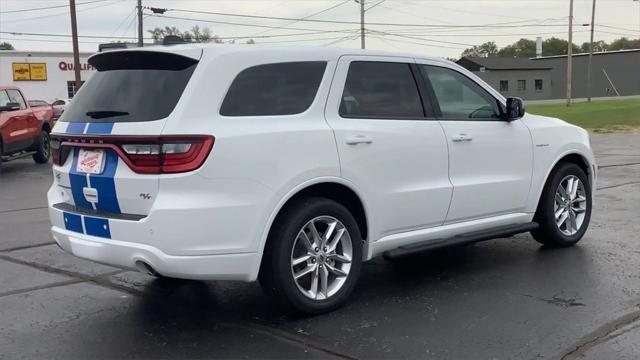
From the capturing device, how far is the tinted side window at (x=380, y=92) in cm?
512

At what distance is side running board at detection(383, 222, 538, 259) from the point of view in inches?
205

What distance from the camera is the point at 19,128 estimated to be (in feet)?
52.1

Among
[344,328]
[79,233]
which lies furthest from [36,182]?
[344,328]

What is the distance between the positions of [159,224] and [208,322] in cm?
94

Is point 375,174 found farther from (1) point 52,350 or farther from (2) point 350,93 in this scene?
(1) point 52,350

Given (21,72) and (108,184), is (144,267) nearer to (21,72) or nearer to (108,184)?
(108,184)

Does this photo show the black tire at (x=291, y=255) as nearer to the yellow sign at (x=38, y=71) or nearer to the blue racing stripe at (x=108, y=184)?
the blue racing stripe at (x=108, y=184)

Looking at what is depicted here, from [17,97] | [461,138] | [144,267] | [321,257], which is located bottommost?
[321,257]

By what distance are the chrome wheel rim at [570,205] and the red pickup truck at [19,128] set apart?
40.9 feet

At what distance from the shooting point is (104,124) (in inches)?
178

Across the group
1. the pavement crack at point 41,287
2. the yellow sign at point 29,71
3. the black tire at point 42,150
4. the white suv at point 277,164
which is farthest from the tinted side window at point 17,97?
the yellow sign at point 29,71

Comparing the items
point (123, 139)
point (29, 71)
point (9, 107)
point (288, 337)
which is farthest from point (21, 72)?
point (288, 337)

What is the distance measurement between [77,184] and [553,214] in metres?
Result: 4.27

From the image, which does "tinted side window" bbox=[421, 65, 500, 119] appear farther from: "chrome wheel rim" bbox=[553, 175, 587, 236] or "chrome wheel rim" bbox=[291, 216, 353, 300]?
"chrome wheel rim" bbox=[291, 216, 353, 300]
